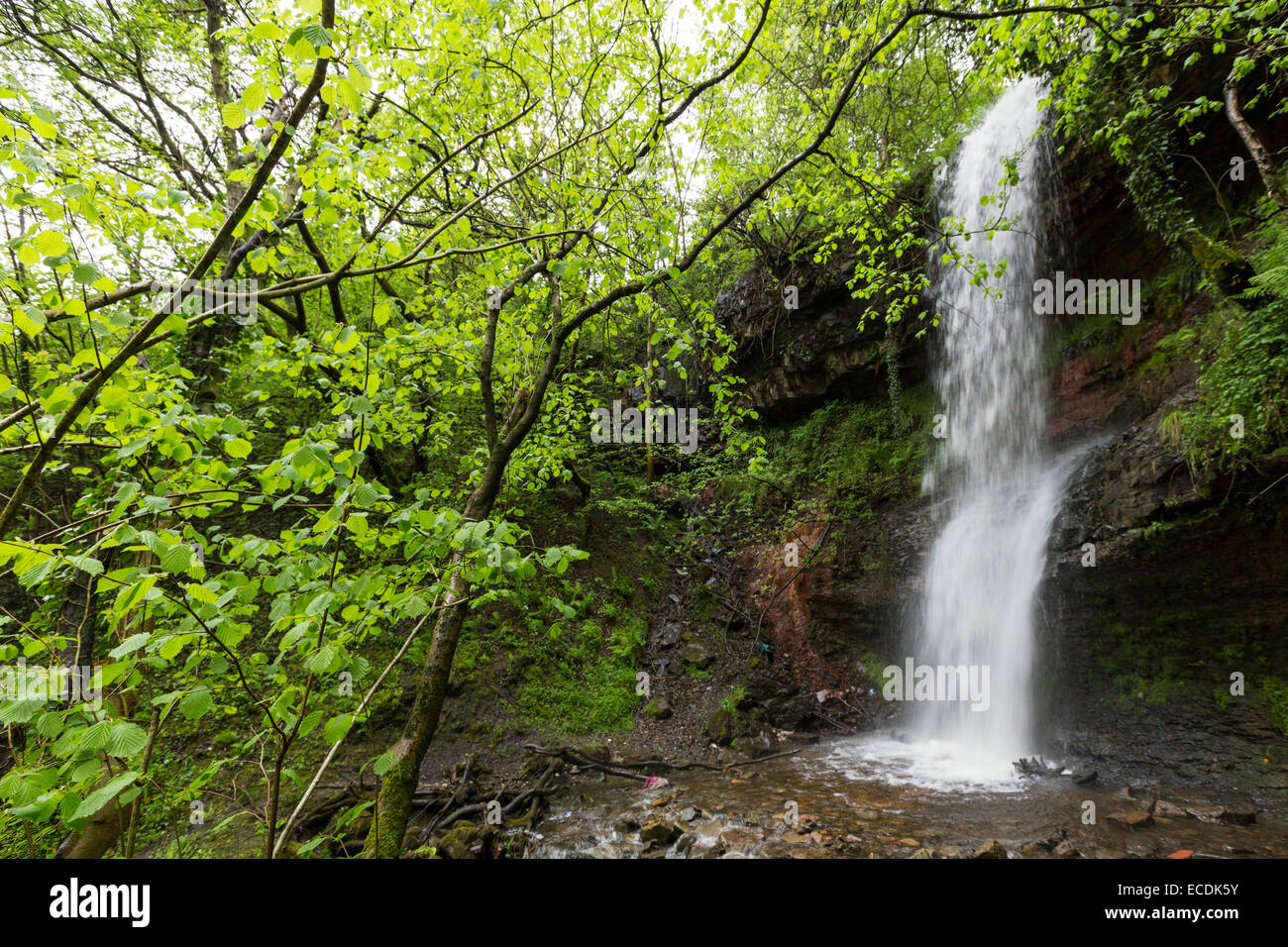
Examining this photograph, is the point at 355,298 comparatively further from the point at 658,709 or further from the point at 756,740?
the point at 756,740

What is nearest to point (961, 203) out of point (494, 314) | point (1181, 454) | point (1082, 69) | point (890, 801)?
point (1082, 69)

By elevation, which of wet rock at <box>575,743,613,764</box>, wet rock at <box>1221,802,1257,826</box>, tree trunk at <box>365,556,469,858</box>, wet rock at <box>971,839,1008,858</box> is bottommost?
wet rock at <box>575,743,613,764</box>

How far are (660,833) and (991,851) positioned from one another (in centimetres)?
269

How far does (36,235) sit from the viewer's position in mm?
1328

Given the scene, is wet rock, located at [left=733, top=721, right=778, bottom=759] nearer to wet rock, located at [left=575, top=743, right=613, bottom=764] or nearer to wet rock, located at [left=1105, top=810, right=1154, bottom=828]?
wet rock, located at [left=575, top=743, right=613, bottom=764]

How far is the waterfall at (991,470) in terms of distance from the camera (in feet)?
22.9

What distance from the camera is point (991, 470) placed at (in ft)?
29.0

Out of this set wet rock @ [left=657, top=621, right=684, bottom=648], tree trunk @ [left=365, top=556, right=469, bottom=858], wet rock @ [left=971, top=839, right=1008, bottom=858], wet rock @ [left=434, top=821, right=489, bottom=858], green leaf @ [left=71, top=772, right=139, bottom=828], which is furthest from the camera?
wet rock @ [left=657, top=621, right=684, bottom=648]

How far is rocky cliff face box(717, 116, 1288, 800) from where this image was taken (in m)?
5.15

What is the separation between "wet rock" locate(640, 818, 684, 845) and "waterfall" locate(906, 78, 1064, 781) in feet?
12.5

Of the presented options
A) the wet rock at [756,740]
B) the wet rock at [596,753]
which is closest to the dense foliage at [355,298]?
the wet rock at [596,753]

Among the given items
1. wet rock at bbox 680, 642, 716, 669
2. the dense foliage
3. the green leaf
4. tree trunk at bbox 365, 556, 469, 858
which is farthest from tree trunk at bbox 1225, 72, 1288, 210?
the green leaf
